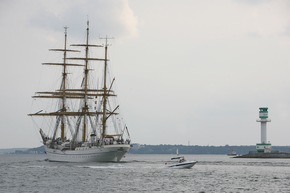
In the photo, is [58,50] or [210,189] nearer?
[210,189]

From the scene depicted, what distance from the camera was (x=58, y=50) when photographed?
6260 inches

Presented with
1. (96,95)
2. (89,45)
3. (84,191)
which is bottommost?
(84,191)

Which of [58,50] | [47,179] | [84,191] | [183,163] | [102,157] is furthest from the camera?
[58,50]

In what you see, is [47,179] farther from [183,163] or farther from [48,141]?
[48,141]

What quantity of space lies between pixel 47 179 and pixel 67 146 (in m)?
59.8

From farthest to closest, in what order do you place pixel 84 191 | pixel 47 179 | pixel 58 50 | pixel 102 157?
pixel 58 50
pixel 102 157
pixel 47 179
pixel 84 191

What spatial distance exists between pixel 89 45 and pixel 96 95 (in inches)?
493

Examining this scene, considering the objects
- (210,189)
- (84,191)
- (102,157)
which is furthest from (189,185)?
(102,157)

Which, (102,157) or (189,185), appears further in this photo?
(102,157)

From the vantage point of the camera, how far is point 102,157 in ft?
464

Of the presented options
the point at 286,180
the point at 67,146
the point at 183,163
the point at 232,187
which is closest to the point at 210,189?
the point at 232,187

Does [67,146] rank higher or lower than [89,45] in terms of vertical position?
lower

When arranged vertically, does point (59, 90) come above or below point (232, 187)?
above

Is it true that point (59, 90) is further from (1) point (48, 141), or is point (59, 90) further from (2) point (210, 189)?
(2) point (210, 189)
